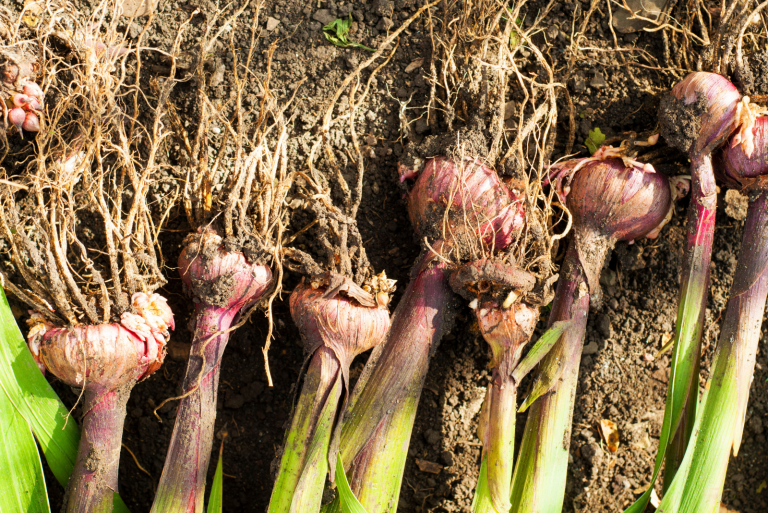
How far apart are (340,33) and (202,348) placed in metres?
0.76

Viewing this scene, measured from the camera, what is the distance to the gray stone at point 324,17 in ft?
4.42

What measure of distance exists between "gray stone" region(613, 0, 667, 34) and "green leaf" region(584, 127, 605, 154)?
25cm

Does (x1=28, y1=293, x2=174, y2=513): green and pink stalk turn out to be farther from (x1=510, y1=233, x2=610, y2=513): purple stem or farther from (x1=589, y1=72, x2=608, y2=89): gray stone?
(x1=589, y1=72, x2=608, y2=89): gray stone

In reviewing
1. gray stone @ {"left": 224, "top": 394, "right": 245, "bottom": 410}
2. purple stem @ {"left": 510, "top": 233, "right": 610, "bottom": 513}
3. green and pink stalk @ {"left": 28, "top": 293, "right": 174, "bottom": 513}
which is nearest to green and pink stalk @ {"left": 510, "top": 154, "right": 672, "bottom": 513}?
purple stem @ {"left": 510, "top": 233, "right": 610, "bottom": 513}

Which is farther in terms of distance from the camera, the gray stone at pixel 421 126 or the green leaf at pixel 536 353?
the gray stone at pixel 421 126

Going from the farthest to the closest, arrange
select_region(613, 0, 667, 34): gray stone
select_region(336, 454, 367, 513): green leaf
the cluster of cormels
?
select_region(613, 0, 667, 34): gray stone → the cluster of cormels → select_region(336, 454, 367, 513): green leaf

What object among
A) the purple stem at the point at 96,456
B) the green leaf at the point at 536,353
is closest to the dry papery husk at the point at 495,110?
the green leaf at the point at 536,353

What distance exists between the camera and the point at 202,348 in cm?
118

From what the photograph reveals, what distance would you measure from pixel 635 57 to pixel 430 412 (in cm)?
92

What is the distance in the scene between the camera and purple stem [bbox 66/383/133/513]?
116 cm

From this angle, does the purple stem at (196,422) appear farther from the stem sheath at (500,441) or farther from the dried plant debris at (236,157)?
the stem sheath at (500,441)

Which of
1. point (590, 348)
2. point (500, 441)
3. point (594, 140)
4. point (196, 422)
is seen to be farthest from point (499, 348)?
point (196, 422)

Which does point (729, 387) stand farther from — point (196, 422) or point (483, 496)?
point (196, 422)

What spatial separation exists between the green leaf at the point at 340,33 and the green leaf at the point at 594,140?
0.52 metres
